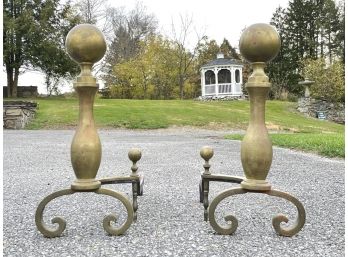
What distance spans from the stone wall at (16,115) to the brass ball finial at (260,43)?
13.2m

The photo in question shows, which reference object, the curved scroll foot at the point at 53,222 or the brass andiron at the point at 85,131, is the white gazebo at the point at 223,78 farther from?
the curved scroll foot at the point at 53,222

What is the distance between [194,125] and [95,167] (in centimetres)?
1257

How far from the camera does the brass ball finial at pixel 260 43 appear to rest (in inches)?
76.3

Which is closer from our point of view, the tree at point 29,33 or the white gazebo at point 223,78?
the tree at point 29,33

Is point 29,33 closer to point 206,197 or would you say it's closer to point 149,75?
point 149,75

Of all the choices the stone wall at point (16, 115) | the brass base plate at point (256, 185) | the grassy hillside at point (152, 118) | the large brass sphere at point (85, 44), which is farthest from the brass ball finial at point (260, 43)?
the stone wall at point (16, 115)

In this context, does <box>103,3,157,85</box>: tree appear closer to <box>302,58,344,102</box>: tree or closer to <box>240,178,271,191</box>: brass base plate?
<box>302,58,344,102</box>: tree

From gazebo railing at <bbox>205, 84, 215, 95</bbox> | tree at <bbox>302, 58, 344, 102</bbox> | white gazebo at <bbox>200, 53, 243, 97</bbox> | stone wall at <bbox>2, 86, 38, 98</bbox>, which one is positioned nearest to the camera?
tree at <bbox>302, 58, 344, 102</bbox>

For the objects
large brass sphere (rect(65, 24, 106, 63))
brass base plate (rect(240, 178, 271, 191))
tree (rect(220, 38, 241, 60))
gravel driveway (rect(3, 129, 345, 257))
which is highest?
tree (rect(220, 38, 241, 60))

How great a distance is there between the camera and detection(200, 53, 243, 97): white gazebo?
26234mm

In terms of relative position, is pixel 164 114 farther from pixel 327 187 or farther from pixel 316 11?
pixel 316 11

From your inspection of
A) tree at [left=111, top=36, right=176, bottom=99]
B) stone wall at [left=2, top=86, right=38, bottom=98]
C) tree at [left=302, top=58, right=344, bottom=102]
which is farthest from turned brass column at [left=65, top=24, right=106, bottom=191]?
tree at [left=111, top=36, right=176, bottom=99]

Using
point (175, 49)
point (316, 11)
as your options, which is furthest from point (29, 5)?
point (316, 11)

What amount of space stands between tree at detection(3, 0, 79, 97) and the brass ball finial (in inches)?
819
